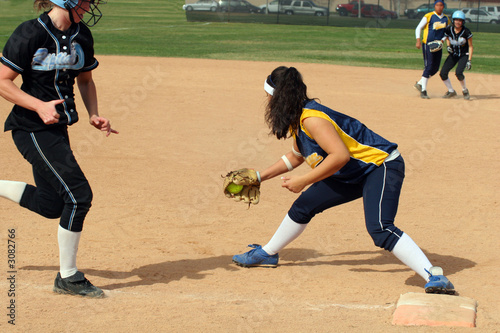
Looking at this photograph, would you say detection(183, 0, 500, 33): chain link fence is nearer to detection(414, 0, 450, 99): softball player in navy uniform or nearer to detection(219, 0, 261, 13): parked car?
detection(219, 0, 261, 13): parked car

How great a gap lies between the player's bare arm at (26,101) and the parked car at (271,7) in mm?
35580

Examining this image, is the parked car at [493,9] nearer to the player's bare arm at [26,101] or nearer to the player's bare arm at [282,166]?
the player's bare arm at [282,166]

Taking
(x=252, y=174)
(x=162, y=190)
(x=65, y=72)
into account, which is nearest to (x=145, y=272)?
(x=252, y=174)

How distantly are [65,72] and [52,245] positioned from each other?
65.5 inches

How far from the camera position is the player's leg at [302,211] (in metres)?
4.60

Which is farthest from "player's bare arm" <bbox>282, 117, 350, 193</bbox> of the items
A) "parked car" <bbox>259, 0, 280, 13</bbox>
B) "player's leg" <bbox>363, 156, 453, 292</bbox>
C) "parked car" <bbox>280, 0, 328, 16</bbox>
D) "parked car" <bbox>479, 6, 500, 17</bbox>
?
"parked car" <bbox>479, 6, 500, 17</bbox>

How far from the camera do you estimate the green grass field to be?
64.4 ft

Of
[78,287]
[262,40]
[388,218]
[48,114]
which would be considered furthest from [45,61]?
[262,40]

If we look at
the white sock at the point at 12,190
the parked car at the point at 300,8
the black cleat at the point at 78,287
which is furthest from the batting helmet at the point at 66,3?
the parked car at the point at 300,8

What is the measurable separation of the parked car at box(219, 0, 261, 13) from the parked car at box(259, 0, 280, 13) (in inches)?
14.6

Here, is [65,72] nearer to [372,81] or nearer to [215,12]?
[372,81]

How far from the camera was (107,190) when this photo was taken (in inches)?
267

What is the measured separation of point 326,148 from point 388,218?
67 cm

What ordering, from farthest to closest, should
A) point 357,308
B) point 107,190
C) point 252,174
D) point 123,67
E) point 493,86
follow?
point 123,67
point 493,86
point 107,190
point 252,174
point 357,308
